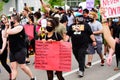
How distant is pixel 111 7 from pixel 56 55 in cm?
242

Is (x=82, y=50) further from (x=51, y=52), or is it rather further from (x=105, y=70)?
(x=51, y=52)

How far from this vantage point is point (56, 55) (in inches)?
316

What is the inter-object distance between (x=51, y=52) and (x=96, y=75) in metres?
2.87

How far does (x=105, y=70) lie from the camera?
11.4 meters

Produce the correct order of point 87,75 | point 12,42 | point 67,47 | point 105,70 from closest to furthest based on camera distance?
1. point 67,47
2. point 12,42
3. point 87,75
4. point 105,70

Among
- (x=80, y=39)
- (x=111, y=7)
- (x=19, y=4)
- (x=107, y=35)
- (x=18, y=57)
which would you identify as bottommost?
(x=19, y=4)

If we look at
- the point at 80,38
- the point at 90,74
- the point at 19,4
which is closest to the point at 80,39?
the point at 80,38

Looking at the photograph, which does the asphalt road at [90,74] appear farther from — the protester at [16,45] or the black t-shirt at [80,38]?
the protester at [16,45]

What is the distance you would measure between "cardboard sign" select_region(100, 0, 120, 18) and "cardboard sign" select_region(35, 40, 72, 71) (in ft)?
7.25

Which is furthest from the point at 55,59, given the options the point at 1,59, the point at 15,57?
the point at 1,59

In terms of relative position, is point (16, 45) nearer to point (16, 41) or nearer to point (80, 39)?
point (16, 41)

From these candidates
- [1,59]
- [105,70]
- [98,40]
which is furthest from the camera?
[98,40]

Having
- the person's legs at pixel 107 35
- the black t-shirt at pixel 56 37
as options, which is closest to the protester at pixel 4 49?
the black t-shirt at pixel 56 37

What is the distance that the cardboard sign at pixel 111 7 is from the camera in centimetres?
580
